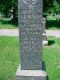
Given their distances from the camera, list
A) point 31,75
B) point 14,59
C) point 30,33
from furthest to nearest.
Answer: point 14,59
point 31,75
point 30,33

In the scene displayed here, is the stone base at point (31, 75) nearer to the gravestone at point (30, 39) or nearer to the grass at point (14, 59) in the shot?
the gravestone at point (30, 39)

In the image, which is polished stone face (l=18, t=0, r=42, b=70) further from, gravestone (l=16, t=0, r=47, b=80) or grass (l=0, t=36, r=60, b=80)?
grass (l=0, t=36, r=60, b=80)

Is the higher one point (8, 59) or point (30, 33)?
point (30, 33)

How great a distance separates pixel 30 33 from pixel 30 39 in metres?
0.15

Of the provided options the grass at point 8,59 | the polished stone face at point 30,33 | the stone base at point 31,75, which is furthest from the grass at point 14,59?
the polished stone face at point 30,33

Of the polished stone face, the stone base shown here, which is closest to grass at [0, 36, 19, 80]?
the stone base

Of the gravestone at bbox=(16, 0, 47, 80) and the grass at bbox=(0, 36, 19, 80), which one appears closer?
the gravestone at bbox=(16, 0, 47, 80)

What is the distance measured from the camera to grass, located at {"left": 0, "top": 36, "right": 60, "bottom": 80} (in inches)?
367

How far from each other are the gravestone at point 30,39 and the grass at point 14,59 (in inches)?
71.4

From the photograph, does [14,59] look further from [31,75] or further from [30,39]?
[30,39]

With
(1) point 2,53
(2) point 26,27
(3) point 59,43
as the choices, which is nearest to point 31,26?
(2) point 26,27

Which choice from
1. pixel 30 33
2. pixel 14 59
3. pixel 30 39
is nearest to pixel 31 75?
pixel 30 39

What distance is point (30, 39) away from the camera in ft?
23.0

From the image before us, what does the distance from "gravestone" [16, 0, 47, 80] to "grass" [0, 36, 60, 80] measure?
1.81 m
